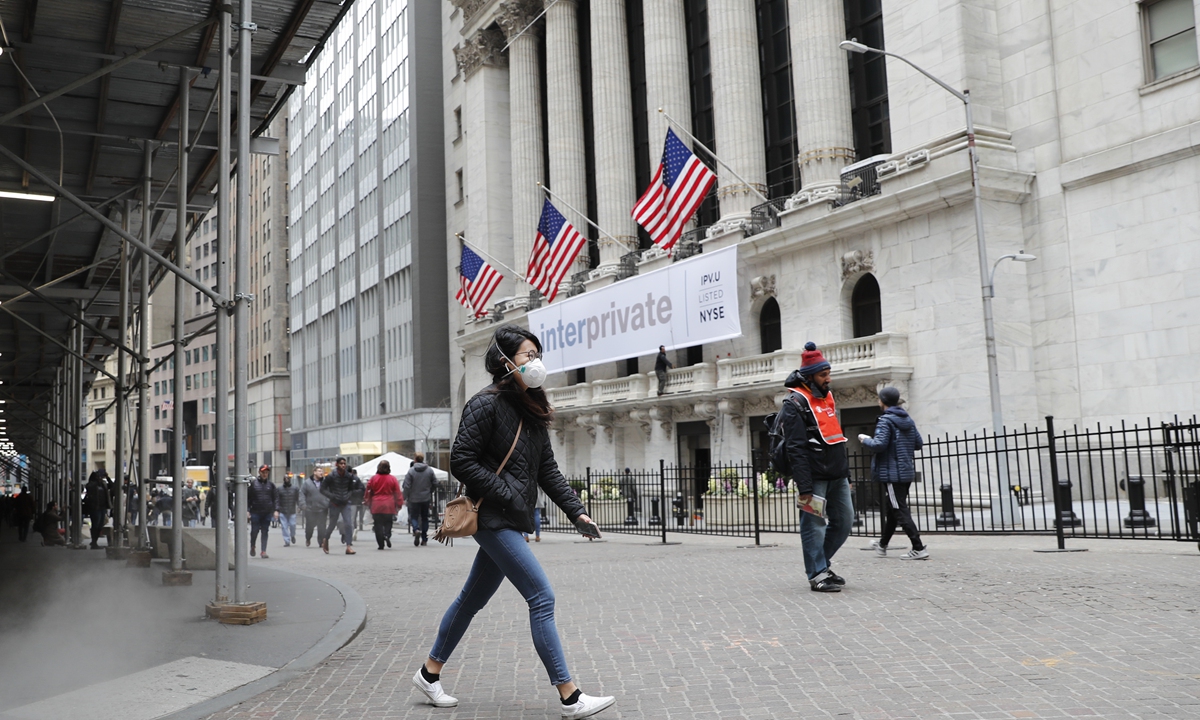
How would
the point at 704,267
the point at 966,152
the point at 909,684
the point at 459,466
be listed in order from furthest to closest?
the point at 704,267, the point at 966,152, the point at 909,684, the point at 459,466

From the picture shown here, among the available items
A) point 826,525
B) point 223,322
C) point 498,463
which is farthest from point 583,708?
point 223,322

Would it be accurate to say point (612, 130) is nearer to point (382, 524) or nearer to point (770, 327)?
point (770, 327)

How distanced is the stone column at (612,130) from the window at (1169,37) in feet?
68.9

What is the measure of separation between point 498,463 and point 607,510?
22691 mm

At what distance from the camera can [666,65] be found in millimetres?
38250

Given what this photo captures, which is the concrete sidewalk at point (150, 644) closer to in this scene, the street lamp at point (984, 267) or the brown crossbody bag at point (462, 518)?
the brown crossbody bag at point (462, 518)

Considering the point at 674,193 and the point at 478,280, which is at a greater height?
the point at 674,193

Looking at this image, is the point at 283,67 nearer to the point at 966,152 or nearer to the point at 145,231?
the point at 145,231

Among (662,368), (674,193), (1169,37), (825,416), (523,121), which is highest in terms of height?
(523,121)

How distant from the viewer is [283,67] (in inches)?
503

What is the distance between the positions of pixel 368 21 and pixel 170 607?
6680 cm

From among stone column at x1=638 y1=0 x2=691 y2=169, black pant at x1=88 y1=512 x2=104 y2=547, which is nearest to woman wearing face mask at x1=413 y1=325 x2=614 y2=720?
black pant at x1=88 y1=512 x2=104 y2=547

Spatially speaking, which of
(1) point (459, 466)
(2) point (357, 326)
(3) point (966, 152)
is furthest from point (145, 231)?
(2) point (357, 326)

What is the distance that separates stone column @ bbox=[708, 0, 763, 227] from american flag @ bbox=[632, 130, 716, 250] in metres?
6.75
